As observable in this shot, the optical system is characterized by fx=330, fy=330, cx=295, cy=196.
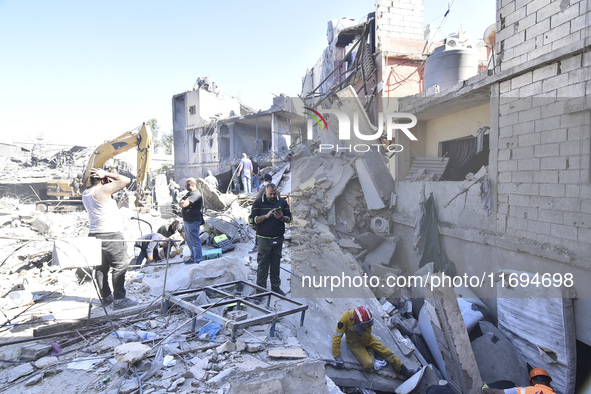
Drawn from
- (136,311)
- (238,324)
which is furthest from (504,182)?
(136,311)

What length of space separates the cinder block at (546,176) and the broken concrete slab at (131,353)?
5.67 m

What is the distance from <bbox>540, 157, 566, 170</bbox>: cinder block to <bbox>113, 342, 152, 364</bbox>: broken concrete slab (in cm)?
570

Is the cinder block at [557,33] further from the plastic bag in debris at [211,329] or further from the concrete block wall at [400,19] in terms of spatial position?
the concrete block wall at [400,19]

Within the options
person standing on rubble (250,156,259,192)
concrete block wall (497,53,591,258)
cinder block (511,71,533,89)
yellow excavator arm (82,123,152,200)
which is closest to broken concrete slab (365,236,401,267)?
concrete block wall (497,53,591,258)

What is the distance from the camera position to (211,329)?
341cm

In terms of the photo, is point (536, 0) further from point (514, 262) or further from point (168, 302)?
point (168, 302)

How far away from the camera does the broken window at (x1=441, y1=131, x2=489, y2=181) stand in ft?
25.1

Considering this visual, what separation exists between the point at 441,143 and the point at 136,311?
8205mm

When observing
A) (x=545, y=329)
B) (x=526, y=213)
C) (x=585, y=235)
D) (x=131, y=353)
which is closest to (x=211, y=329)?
(x=131, y=353)

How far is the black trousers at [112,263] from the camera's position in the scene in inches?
153

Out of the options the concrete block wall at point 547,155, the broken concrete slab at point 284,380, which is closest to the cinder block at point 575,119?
the concrete block wall at point 547,155

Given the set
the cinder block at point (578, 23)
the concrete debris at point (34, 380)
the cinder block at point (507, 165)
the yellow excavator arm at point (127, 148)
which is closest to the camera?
the concrete debris at point (34, 380)

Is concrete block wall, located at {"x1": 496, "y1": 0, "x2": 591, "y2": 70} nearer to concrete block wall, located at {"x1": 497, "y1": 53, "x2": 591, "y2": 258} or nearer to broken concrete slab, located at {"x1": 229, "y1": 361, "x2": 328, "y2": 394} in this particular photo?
concrete block wall, located at {"x1": 497, "y1": 53, "x2": 591, "y2": 258}

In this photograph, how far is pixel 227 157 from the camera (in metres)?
20.9
